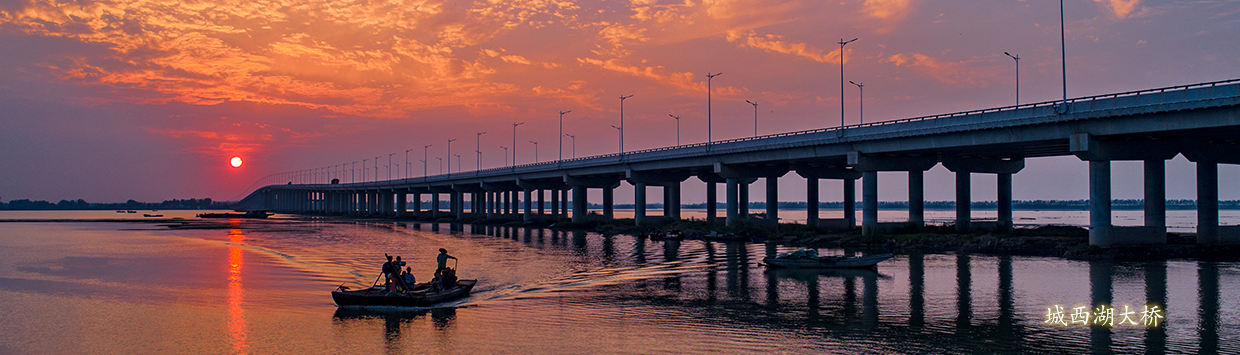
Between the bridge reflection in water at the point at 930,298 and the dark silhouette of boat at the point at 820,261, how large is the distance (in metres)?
0.68

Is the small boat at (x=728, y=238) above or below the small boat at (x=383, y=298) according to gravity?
below

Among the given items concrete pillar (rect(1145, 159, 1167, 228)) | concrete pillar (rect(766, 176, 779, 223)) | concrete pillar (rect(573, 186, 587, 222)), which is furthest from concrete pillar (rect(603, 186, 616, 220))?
concrete pillar (rect(1145, 159, 1167, 228))

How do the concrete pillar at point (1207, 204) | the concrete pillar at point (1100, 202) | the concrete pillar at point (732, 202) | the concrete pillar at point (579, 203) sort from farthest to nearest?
the concrete pillar at point (579, 203), the concrete pillar at point (732, 202), the concrete pillar at point (1207, 204), the concrete pillar at point (1100, 202)

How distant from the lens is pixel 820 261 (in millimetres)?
44688

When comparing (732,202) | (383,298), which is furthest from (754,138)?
(383,298)

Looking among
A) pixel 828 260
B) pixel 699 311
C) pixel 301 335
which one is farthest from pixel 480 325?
pixel 828 260

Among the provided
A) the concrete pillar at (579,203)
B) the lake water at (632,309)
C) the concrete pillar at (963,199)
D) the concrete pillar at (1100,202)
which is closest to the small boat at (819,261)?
the lake water at (632,309)

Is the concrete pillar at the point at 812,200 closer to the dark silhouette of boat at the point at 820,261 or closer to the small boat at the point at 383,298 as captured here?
the dark silhouette of boat at the point at 820,261

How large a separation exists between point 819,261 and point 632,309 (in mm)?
19979

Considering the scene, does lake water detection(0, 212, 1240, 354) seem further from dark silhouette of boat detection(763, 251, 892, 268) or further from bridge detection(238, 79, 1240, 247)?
bridge detection(238, 79, 1240, 247)

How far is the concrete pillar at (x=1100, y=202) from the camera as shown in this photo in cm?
4997

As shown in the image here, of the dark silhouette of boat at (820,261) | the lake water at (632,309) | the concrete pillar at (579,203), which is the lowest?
the lake water at (632,309)

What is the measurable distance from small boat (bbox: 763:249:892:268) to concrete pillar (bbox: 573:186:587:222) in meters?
74.9

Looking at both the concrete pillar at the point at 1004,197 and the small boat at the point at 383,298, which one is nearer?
the small boat at the point at 383,298
